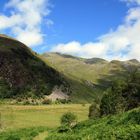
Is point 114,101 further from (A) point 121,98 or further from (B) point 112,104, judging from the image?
(A) point 121,98

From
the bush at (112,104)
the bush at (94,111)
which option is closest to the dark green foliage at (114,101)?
the bush at (112,104)

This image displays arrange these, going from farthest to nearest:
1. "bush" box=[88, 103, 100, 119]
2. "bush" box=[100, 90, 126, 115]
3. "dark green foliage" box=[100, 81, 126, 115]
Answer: "bush" box=[88, 103, 100, 119]
"dark green foliage" box=[100, 81, 126, 115]
"bush" box=[100, 90, 126, 115]

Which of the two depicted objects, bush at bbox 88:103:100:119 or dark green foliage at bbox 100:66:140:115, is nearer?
dark green foliage at bbox 100:66:140:115

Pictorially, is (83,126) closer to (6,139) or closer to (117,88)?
(6,139)

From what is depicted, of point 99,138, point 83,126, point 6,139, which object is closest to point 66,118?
point 6,139

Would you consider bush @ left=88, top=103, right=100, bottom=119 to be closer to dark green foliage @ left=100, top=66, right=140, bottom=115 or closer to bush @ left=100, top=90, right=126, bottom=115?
dark green foliage @ left=100, top=66, right=140, bottom=115

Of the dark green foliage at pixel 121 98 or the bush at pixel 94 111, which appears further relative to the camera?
the bush at pixel 94 111

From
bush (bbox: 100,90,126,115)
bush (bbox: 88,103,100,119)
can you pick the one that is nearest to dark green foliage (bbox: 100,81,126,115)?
bush (bbox: 100,90,126,115)

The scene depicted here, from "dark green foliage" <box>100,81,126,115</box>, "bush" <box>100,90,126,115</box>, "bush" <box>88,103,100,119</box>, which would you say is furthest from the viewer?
"bush" <box>88,103,100,119</box>

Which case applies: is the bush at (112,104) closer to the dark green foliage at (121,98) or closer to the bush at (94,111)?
the dark green foliage at (121,98)

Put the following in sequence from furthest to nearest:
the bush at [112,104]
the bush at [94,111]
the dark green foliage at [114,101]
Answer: the bush at [94,111] < the dark green foliage at [114,101] < the bush at [112,104]

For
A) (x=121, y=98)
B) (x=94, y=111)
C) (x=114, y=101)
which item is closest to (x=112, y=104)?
(x=114, y=101)

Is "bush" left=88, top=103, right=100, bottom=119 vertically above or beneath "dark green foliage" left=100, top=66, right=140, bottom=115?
beneath

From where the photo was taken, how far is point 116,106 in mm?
130750
